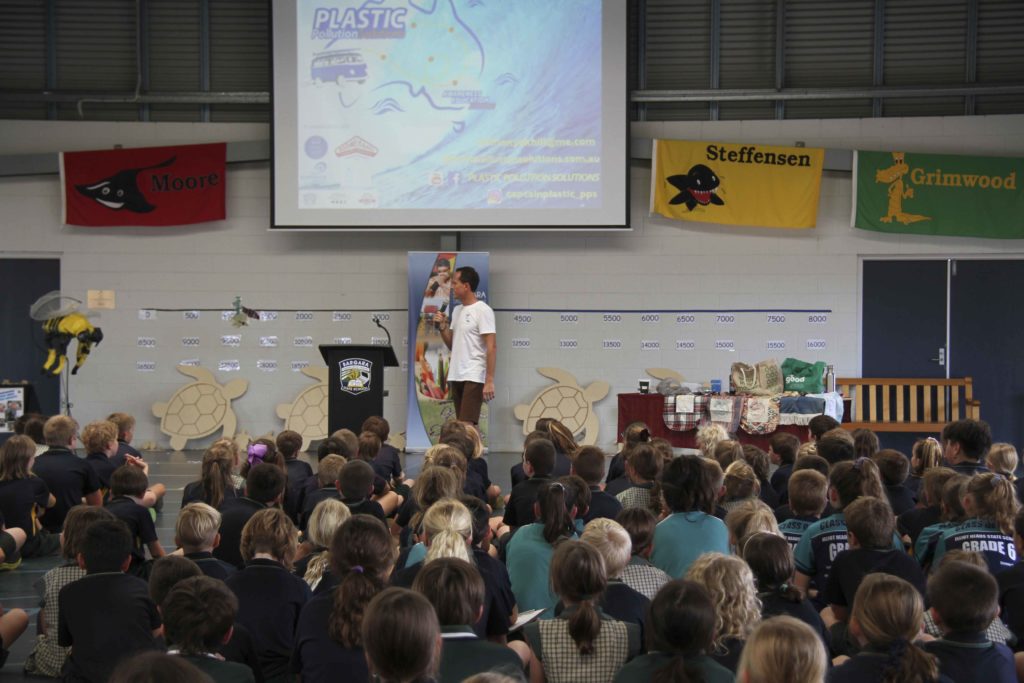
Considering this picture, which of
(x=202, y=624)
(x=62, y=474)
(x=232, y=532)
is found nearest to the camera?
(x=202, y=624)

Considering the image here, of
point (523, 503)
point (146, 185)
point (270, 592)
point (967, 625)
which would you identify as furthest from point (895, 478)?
point (146, 185)

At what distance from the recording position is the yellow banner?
11.1 m

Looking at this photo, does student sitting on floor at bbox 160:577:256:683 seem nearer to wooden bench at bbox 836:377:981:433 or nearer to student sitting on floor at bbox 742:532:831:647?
student sitting on floor at bbox 742:532:831:647

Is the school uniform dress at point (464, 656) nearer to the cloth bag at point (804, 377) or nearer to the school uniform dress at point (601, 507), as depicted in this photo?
the school uniform dress at point (601, 507)

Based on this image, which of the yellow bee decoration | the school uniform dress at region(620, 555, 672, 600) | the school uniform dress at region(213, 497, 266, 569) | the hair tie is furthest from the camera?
the yellow bee decoration

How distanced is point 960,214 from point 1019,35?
2099 millimetres

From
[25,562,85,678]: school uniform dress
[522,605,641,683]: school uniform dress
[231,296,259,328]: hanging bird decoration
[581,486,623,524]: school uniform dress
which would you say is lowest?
[25,562,85,678]: school uniform dress

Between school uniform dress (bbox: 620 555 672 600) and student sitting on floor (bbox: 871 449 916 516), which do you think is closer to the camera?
school uniform dress (bbox: 620 555 672 600)

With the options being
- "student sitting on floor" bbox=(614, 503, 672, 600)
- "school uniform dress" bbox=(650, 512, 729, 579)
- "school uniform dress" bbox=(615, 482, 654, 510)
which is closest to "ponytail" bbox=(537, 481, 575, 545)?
"student sitting on floor" bbox=(614, 503, 672, 600)

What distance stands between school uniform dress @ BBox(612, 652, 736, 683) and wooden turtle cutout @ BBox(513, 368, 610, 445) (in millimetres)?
8794

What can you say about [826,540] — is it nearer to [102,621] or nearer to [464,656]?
[464,656]

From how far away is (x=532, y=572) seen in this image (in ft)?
13.2

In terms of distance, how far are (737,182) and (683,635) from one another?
30.3 ft

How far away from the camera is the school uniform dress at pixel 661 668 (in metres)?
2.50
